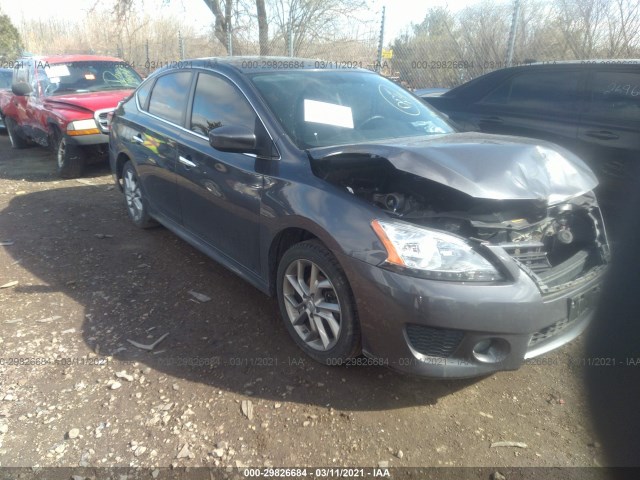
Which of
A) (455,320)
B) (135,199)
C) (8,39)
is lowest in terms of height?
(135,199)

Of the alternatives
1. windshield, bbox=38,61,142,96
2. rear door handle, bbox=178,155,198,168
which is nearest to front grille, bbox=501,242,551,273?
rear door handle, bbox=178,155,198,168

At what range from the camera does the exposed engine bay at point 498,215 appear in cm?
240

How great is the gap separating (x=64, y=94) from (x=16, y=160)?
85.0 inches

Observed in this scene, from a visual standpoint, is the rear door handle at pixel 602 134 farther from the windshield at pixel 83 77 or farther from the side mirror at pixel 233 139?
the windshield at pixel 83 77

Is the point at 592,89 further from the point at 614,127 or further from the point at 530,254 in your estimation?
the point at 530,254

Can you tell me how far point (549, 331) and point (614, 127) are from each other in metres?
2.86

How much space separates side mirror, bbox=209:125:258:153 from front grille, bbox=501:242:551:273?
1.54m

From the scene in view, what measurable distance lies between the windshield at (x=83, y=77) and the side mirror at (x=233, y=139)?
229 inches

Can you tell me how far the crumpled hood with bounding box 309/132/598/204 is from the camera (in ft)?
7.66

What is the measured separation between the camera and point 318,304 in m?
2.66

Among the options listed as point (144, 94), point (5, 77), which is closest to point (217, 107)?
point (144, 94)

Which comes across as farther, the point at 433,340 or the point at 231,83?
the point at 231,83

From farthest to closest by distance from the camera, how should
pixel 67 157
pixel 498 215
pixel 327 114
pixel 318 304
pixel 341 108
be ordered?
pixel 67 157, pixel 341 108, pixel 327 114, pixel 318 304, pixel 498 215

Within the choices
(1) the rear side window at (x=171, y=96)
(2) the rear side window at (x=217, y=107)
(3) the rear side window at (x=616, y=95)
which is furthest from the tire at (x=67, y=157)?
(3) the rear side window at (x=616, y=95)
